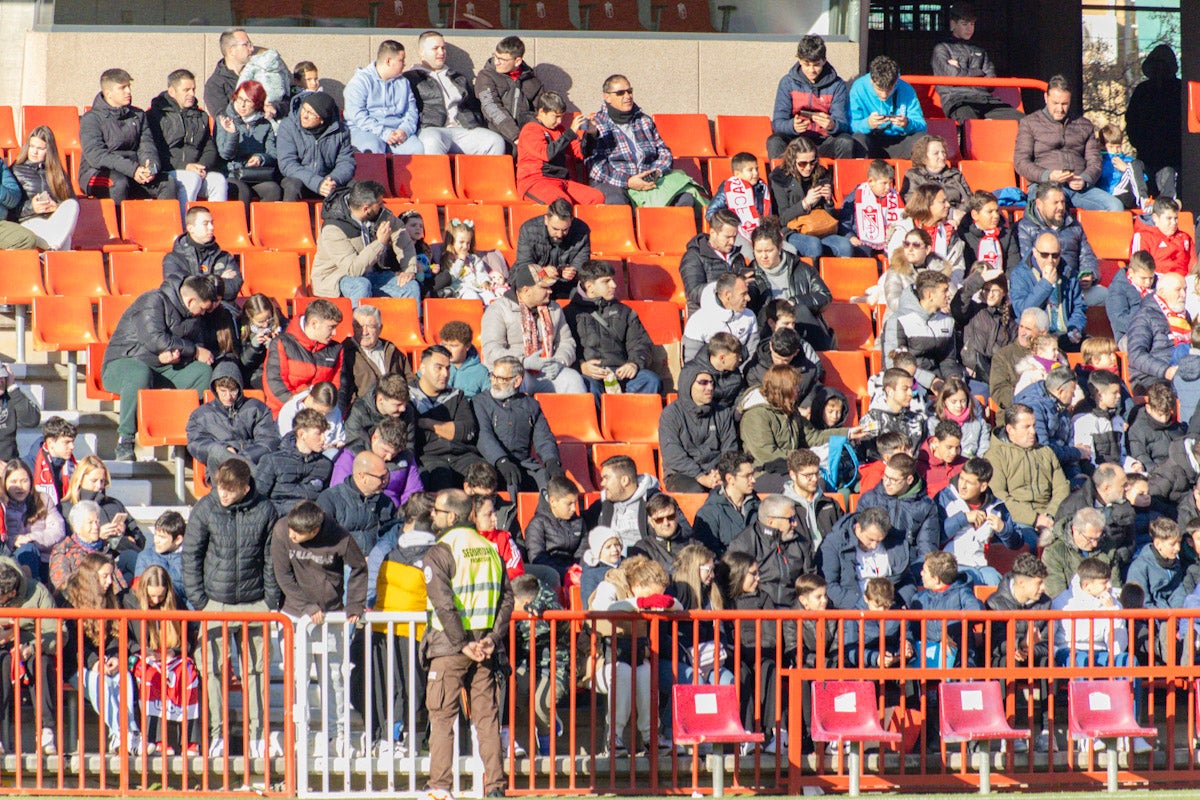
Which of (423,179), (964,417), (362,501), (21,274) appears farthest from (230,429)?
(964,417)

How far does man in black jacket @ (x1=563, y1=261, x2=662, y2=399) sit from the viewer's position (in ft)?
37.2

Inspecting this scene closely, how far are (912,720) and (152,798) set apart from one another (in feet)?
11.5

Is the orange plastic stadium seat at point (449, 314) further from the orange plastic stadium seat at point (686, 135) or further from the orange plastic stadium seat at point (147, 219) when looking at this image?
the orange plastic stadium seat at point (686, 135)

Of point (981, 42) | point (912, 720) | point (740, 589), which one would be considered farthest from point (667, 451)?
point (981, 42)

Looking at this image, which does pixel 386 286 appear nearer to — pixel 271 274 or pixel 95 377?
pixel 271 274

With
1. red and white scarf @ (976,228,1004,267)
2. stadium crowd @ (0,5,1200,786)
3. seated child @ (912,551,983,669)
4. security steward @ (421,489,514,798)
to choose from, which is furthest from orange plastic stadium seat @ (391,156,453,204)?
security steward @ (421,489,514,798)

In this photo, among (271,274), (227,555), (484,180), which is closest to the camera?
(227,555)

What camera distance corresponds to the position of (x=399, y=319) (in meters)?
11.6

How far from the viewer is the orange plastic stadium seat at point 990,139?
1457 centimetres

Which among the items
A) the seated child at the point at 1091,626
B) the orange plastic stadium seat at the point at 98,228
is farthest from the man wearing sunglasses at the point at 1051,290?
the orange plastic stadium seat at the point at 98,228

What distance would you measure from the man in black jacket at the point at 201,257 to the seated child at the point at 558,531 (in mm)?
2893

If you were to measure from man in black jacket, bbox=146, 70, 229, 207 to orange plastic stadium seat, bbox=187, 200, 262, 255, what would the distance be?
16cm

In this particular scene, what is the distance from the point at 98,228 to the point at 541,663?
237 inches

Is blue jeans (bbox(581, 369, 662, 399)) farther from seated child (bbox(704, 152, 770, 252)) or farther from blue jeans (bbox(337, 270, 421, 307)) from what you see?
seated child (bbox(704, 152, 770, 252))
